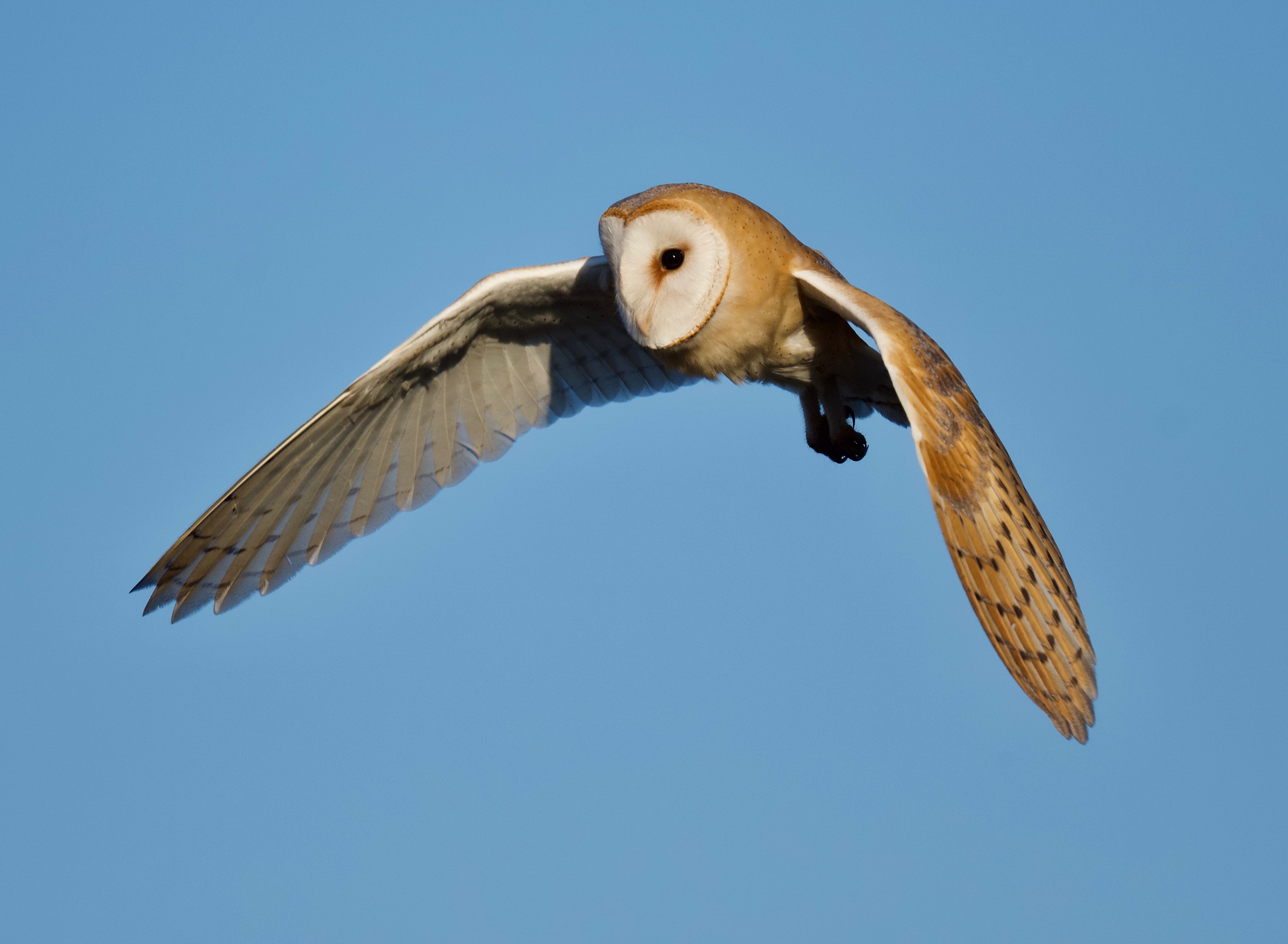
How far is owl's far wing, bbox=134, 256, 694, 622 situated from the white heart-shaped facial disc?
706 mm

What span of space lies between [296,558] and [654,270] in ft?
7.48

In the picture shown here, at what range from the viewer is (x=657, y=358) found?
202 inches

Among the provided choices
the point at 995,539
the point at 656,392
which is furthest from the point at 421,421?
the point at 995,539

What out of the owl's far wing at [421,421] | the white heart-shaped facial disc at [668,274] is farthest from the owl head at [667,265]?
the owl's far wing at [421,421]

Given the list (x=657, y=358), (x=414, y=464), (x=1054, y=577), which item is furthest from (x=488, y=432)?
(x=1054, y=577)

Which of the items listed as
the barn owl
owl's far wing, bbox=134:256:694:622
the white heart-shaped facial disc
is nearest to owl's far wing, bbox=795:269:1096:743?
the barn owl

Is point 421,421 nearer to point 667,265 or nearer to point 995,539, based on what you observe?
point 667,265

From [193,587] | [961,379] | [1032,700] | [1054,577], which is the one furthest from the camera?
[193,587]

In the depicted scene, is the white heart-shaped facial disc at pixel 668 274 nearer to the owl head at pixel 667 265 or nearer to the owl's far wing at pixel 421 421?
the owl head at pixel 667 265

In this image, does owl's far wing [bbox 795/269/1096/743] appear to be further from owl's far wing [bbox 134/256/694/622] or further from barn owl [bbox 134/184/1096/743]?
owl's far wing [bbox 134/256/694/622]

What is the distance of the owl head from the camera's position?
484cm

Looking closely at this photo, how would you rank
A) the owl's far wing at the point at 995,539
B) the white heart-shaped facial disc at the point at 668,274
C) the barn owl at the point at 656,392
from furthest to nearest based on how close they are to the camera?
the white heart-shaped facial disc at the point at 668,274
the barn owl at the point at 656,392
the owl's far wing at the point at 995,539

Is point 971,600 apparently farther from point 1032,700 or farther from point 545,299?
point 545,299

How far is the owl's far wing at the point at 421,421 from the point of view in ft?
18.6
